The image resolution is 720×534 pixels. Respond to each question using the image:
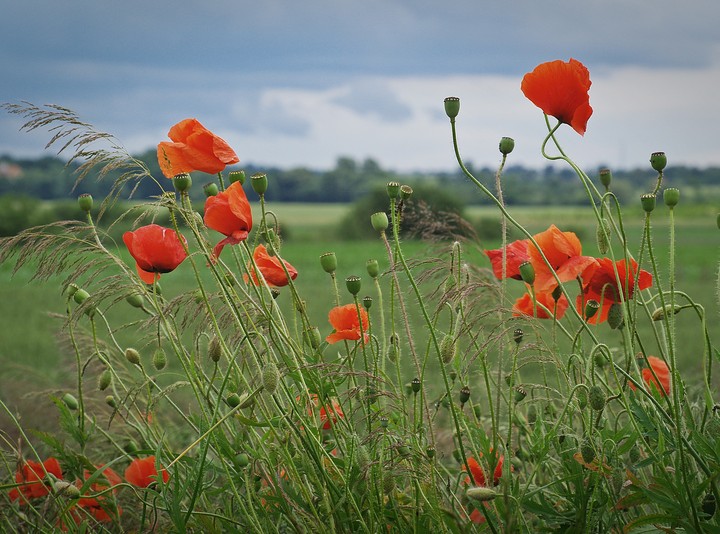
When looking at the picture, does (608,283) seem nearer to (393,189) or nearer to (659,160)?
(659,160)

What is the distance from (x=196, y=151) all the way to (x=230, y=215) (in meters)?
0.13

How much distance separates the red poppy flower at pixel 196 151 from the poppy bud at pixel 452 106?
0.35m

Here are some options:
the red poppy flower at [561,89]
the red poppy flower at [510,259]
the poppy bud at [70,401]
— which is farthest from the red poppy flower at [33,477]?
the red poppy flower at [561,89]

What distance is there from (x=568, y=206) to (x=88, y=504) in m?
30.7

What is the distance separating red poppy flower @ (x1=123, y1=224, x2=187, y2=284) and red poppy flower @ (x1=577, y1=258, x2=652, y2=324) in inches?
27.5

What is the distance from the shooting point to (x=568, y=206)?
103 feet

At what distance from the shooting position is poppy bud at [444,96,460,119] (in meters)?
1.33

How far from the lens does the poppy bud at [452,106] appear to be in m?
1.33

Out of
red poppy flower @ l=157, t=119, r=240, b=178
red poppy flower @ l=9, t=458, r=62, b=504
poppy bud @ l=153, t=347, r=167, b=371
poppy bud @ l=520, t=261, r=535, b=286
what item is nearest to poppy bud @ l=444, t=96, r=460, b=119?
poppy bud @ l=520, t=261, r=535, b=286

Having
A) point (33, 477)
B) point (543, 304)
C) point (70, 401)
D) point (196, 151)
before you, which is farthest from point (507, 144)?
point (33, 477)

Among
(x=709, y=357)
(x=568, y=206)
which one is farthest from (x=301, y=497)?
(x=568, y=206)

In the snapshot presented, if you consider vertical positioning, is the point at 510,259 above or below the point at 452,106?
below

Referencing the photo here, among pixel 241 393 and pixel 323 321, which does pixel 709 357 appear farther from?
pixel 323 321

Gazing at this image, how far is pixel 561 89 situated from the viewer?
1.42 metres
